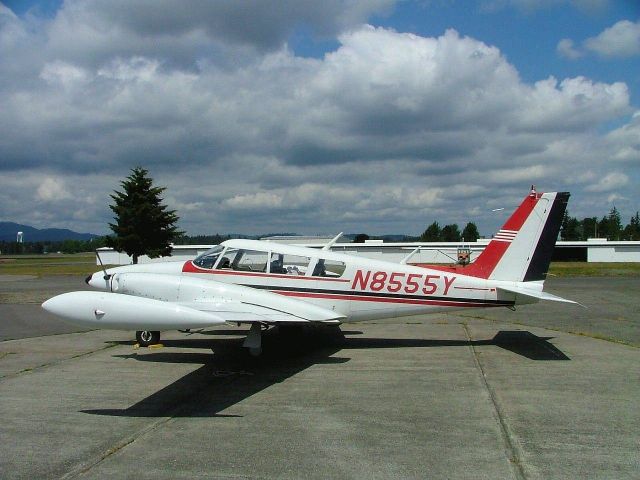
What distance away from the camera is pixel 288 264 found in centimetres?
1170

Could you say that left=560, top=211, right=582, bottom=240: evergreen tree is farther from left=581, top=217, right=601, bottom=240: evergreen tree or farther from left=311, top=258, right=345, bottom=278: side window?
left=311, top=258, right=345, bottom=278: side window

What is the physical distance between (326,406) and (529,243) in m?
6.33

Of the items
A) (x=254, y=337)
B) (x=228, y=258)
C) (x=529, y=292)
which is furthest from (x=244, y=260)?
(x=529, y=292)

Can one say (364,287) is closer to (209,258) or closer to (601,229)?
(209,258)

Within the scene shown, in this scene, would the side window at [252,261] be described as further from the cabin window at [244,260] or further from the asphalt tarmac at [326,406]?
the asphalt tarmac at [326,406]

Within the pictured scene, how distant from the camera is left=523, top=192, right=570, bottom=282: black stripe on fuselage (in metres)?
11.5

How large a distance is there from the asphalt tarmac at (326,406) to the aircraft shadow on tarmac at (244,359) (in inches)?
1.7

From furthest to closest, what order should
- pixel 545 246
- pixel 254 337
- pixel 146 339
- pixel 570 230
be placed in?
pixel 570 230 → pixel 146 339 → pixel 545 246 → pixel 254 337

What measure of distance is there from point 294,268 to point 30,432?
6.12 meters

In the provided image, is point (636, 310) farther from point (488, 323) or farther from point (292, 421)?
point (292, 421)

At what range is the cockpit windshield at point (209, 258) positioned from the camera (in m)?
11.8

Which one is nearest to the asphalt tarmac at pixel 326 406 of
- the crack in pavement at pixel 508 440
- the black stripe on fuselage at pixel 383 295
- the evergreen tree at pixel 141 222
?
the crack in pavement at pixel 508 440

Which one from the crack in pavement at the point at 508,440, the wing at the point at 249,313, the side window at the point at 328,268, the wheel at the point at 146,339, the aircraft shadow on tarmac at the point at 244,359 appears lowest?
the aircraft shadow on tarmac at the point at 244,359

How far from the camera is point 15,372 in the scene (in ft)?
32.6
